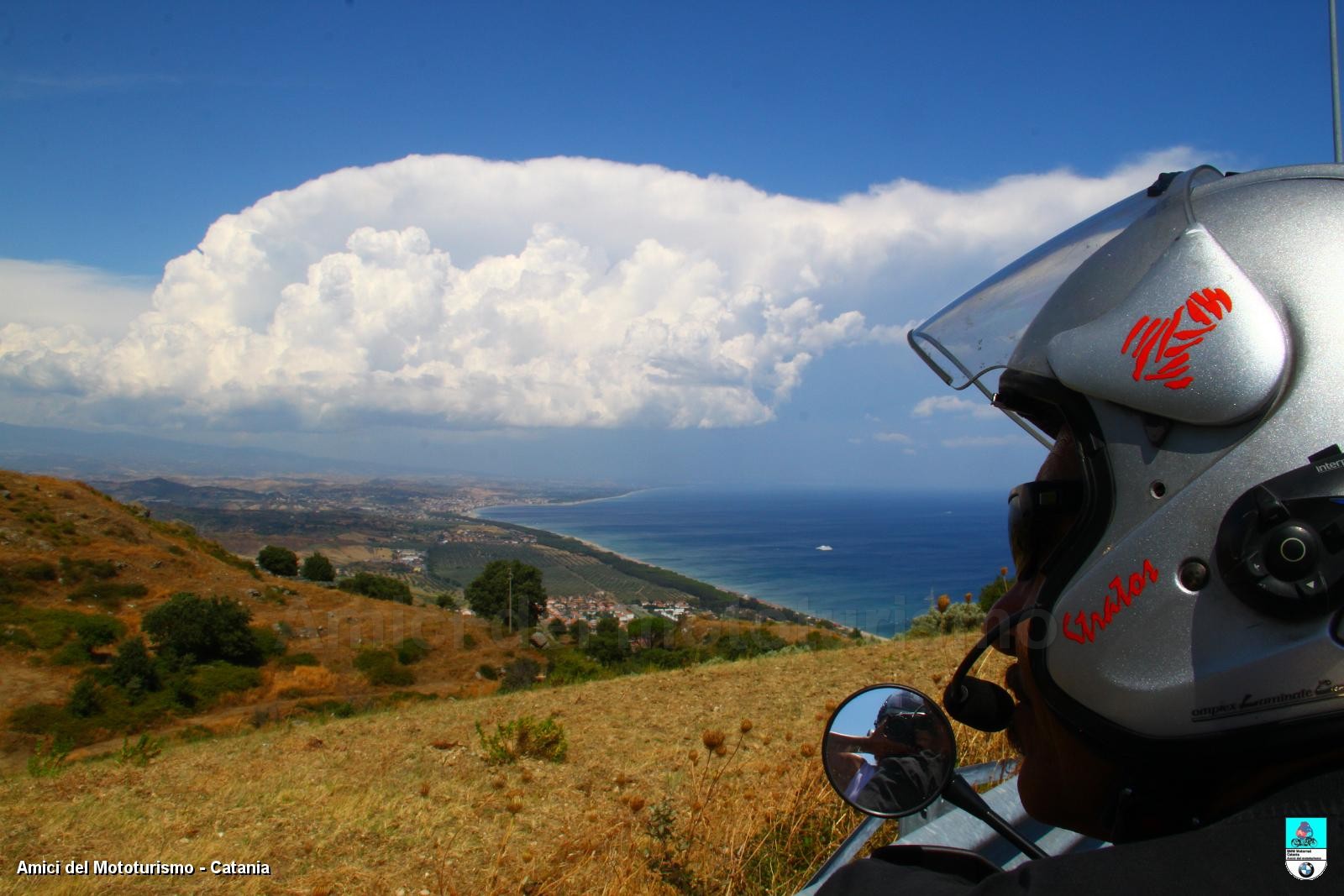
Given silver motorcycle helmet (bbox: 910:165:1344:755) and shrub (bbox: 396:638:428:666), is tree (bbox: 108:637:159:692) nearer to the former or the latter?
shrub (bbox: 396:638:428:666)

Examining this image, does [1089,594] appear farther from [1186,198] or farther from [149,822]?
[149,822]

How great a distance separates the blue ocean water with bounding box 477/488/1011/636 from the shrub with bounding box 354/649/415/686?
12439 millimetres

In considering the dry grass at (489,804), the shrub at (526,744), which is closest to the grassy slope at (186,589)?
the dry grass at (489,804)

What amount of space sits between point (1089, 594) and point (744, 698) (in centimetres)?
887

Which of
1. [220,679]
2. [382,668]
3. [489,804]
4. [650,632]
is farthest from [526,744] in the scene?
[382,668]

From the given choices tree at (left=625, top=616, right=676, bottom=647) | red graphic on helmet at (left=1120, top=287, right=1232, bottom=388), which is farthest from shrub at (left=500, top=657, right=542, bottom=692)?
red graphic on helmet at (left=1120, top=287, right=1232, bottom=388)

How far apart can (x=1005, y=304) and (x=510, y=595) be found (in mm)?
32219

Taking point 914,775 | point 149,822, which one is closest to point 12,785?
point 149,822

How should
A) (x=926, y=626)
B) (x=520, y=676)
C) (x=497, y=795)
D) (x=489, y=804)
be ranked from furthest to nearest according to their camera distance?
(x=520, y=676), (x=926, y=626), (x=497, y=795), (x=489, y=804)

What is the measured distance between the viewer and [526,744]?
737cm

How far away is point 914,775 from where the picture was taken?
1.49 metres

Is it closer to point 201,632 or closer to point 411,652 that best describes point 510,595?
point 411,652

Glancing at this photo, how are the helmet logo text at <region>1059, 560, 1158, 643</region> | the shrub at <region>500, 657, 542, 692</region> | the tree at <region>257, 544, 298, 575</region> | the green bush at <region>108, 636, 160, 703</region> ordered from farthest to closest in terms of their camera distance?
the tree at <region>257, 544, 298, 575</region>, the green bush at <region>108, 636, 160, 703</region>, the shrub at <region>500, 657, 542, 692</region>, the helmet logo text at <region>1059, 560, 1158, 643</region>

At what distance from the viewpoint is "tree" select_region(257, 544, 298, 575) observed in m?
39.5
